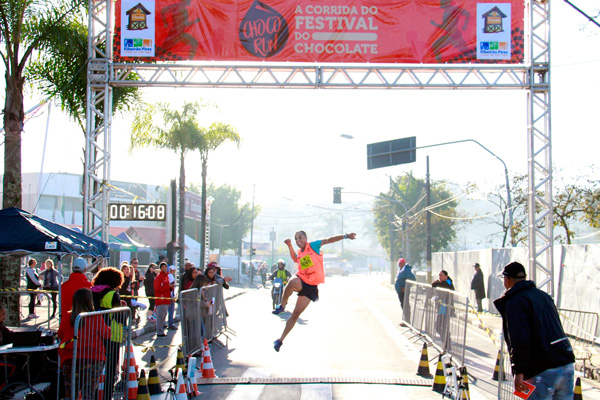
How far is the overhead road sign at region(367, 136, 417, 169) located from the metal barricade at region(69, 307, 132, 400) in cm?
1742

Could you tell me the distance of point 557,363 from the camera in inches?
207

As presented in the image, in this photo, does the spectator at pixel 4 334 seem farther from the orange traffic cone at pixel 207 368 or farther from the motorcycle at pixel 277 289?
the motorcycle at pixel 277 289

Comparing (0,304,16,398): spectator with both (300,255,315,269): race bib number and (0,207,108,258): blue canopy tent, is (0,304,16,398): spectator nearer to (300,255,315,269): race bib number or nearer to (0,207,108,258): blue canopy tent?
(0,207,108,258): blue canopy tent

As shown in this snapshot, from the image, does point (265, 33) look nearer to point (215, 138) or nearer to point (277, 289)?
point (277, 289)

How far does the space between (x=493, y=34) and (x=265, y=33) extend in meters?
5.27

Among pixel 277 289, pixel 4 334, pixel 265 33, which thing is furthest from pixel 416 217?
pixel 4 334

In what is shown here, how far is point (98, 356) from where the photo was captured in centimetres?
686

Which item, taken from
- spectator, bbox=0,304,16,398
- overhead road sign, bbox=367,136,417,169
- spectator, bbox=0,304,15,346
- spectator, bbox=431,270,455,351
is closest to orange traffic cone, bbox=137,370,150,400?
spectator, bbox=0,304,16,398

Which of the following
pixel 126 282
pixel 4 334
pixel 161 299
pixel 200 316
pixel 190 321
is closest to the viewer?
pixel 4 334

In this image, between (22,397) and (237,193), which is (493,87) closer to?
(22,397)

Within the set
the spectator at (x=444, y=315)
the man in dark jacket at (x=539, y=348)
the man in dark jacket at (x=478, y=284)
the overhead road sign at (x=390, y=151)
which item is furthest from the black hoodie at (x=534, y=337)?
the overhead road sign at (x=390, y=151)

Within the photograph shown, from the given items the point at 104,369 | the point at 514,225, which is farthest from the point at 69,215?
the point at 104,369

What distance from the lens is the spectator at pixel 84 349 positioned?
6613mm

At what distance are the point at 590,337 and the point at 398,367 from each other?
150 inches
